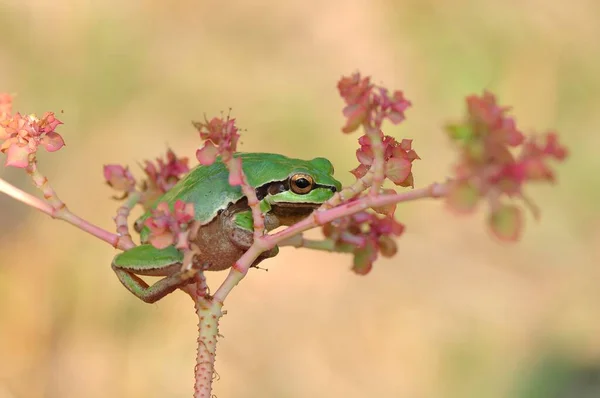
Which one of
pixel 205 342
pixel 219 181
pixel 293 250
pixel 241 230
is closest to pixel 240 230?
pixel 241 230

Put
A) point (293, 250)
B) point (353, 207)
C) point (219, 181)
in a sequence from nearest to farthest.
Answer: point (353, 207)
point (219, 181)
point (293, 250)

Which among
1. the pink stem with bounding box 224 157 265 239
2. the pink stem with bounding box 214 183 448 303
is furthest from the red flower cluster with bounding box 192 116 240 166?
the pink stem with bounding box 214 183 448 303

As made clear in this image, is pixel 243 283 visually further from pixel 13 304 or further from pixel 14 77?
pixel 14 77

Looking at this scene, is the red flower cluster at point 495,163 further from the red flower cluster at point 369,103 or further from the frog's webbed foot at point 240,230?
the frog's webbed foot at point 240,230

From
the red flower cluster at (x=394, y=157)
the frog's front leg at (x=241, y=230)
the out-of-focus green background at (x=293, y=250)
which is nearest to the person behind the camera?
the red flower cluster at (x=394, y=157)

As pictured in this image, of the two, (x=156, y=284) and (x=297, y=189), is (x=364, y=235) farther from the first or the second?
(x=156, y=284)

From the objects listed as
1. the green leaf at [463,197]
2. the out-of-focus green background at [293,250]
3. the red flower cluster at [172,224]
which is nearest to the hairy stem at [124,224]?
the red flower cluster at [172,224]
